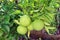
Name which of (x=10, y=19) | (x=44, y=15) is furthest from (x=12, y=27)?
(x=44, y=15)

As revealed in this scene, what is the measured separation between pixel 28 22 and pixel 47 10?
0.08m

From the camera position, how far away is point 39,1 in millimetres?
597

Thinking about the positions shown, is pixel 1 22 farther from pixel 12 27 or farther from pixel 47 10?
pixel 47 10

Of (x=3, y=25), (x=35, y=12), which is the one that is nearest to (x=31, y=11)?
(x=35, y=12)

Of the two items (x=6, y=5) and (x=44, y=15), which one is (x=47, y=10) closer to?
(x=44, y=15)

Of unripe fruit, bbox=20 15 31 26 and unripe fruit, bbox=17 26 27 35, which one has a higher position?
unripe fruit, bbox=20 15 31 26

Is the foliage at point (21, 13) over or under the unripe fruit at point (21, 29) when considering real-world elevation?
over

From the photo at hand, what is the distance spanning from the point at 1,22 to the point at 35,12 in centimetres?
13

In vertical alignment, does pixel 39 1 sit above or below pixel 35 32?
above

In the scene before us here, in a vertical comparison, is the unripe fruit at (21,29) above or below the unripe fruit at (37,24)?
below

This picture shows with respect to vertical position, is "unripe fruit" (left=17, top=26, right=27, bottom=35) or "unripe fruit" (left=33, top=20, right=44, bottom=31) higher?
"unripe fruit" (left=33, top=20, right=44, bottom=31)

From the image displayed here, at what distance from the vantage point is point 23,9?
588 millimetres

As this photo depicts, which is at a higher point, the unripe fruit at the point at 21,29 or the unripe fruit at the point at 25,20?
the unripe fruit at the point at 25,20

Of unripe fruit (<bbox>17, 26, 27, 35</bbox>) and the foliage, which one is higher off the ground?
the foliage
